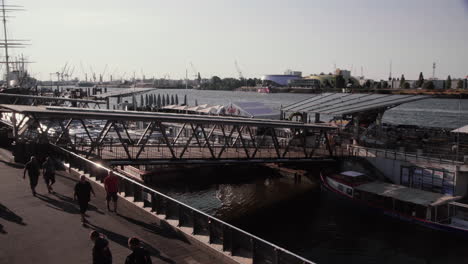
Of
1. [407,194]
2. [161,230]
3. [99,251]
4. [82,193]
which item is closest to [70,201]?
[82,193]

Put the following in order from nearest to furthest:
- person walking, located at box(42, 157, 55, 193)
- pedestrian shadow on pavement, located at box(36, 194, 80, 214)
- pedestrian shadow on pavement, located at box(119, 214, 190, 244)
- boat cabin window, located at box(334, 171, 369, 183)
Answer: pedestrian shadow on pavement, located at box(119, 214, 190, 244) → pedestrian shadow on pavement, located at box(36, 194, 80, 214) → person walking, located at box(42, 157, 55, 193) → boat cabin window, located at box(334, 171, 369, 183)

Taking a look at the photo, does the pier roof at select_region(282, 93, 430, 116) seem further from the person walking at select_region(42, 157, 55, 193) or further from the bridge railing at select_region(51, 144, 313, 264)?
the person walking at select_region(42, 157, 55, 193)

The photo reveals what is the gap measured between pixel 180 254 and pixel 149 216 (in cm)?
292

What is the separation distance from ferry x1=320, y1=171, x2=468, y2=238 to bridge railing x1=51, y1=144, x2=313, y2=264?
782 inches

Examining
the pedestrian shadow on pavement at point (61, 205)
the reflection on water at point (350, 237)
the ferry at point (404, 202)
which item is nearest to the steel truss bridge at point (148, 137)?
the ferry at point (404, 202)

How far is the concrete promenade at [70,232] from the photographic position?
10.3m

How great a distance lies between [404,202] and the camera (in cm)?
2786

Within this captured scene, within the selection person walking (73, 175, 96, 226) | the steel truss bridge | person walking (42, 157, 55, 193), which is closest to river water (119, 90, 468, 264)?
the steel truss bridge

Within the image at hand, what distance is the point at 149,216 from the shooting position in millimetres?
13156

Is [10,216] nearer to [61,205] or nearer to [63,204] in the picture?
[61,205]

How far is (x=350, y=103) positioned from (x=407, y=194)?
Result: 57.9 feet

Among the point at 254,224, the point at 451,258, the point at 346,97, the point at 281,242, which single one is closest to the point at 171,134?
the point at 346,97

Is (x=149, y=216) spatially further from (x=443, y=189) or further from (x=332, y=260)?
(x=443, y=189)

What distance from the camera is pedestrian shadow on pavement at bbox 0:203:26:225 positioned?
489 inches
